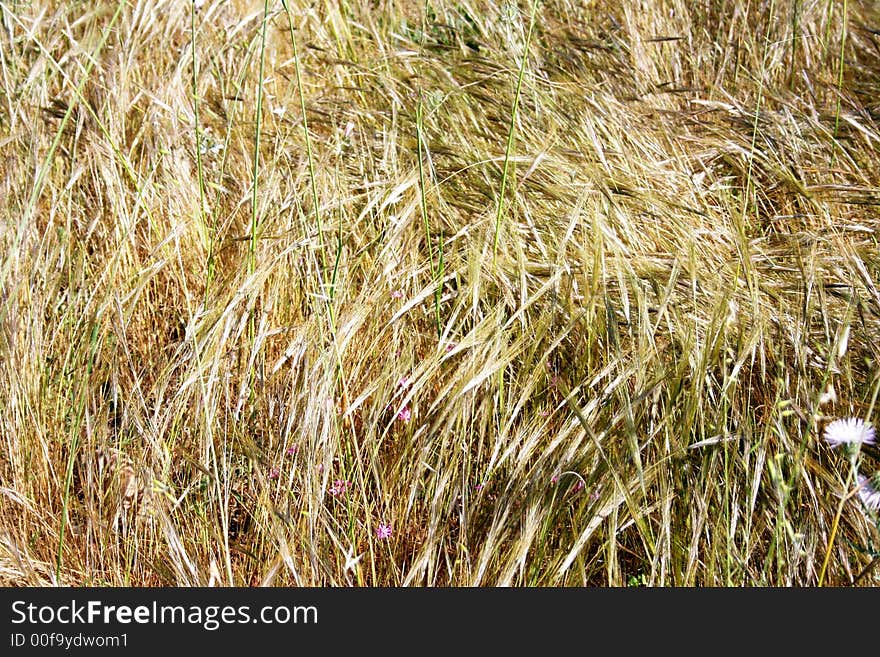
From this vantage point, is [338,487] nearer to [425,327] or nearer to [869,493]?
[425,327]

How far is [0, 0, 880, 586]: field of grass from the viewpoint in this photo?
120 cm

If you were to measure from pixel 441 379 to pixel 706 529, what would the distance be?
1.43 ft

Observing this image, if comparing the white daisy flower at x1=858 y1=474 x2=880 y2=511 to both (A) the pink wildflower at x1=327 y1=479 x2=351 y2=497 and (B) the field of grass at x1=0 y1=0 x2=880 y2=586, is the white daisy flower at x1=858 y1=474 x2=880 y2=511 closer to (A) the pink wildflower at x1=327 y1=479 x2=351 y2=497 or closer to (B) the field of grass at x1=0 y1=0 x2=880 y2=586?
(B) the field of grass at x1=0 y1=0 x2=880 y2=586

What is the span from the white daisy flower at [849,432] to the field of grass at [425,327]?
3 centimetres

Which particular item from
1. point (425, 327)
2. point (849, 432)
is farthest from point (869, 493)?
point (425, 327)

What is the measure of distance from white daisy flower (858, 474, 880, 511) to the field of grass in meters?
0.02

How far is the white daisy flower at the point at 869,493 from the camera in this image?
110 cm

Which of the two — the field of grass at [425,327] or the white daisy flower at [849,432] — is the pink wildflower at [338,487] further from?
the white daisy flower at [849,432]

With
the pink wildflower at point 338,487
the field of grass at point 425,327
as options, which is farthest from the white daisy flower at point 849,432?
the pink wildflower at point 338,487

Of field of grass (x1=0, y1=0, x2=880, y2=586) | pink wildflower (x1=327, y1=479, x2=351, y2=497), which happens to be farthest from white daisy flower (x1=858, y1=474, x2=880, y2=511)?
pink wildflower (x1=327, y1=479, x2=351, y2=497)

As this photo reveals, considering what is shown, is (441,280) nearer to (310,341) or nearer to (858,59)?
(310,341)

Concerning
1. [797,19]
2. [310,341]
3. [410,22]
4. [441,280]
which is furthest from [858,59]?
[310,341]

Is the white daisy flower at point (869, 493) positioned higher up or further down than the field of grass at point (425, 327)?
further down

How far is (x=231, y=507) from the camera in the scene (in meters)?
1.35
